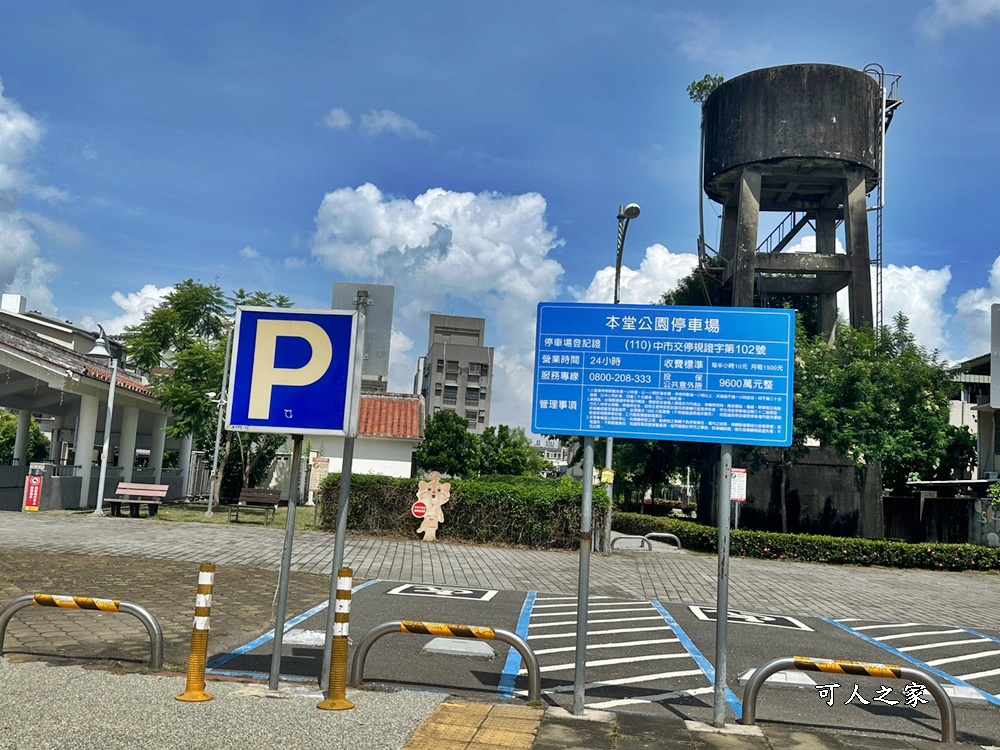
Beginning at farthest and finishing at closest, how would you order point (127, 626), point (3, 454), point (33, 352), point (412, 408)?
point (3, 454)
point (412, 408)
point (33, 352)
point (127, 626)

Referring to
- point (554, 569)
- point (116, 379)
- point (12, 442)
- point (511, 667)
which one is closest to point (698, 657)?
point (511, 667)

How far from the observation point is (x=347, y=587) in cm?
606

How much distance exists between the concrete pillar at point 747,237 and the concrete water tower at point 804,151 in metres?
0.04

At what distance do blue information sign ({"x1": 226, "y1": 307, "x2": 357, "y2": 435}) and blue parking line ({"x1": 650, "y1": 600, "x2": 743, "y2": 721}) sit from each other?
3.81 meters

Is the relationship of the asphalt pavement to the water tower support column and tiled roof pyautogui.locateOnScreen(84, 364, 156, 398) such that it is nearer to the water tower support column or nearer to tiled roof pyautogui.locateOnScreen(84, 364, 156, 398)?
tiled roof pyautogui.locateOnScreen(84, 364, 156, 398)

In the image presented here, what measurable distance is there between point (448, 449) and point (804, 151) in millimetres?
29435

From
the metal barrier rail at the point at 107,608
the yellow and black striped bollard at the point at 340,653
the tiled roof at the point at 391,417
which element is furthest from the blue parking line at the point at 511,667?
the tiled roof at the point at 391,417

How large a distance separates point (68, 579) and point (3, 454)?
58.3 meters

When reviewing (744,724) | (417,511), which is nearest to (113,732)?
(744,724)

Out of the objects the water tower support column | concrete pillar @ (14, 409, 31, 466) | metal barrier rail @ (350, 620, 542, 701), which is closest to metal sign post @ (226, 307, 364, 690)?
metal barrier rail @ (350, 620, 542, 701)

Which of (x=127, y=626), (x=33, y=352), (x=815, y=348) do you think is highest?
(x=815, y=348)

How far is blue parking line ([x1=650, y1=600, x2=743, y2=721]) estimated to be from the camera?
690 centimetres

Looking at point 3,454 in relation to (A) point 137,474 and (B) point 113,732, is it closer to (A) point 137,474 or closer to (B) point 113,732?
(A) point 137,474

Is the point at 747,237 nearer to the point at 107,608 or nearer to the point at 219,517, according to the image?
the point at 219,517
